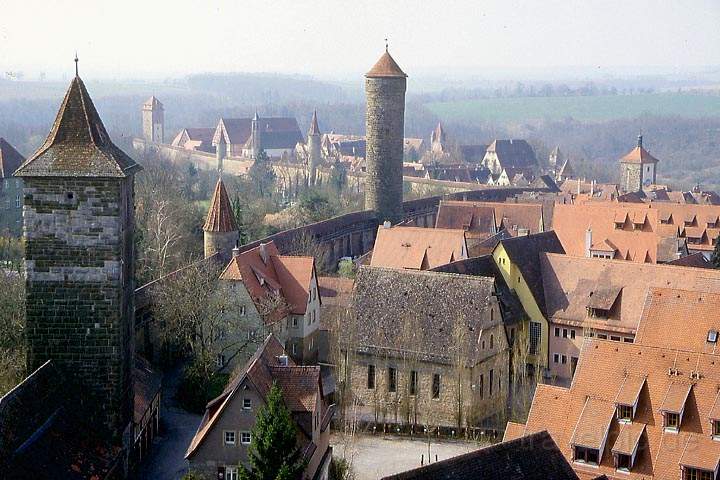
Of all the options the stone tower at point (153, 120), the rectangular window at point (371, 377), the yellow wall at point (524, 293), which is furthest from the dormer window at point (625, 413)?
the stone tower at point (153, 120)

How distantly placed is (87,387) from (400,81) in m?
43.0

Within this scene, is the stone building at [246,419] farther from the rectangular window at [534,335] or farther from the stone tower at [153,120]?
the stone tower at [153,120]

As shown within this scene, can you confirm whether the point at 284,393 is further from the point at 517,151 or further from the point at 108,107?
the point at 108,107

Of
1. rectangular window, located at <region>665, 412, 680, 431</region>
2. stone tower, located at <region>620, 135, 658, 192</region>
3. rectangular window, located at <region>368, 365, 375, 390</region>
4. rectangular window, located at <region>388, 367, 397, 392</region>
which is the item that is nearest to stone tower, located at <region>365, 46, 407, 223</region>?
rectangular window, located at <region>368, 365, 375, 390</region>

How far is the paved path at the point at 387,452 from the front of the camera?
31578mm

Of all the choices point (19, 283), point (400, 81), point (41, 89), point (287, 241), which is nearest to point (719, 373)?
point (19, 283)

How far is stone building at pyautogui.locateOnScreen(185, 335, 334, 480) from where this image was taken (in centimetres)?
2648

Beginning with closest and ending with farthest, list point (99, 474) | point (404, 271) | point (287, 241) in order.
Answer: point (99, 474) < point (404, 271) < point (287, 241)

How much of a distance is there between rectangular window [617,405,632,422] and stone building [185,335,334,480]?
23.1 ft

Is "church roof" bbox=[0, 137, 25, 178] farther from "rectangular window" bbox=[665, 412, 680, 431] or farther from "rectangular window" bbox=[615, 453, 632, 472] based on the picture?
"rectangular window" bbox=[665, 412, 680, 431]

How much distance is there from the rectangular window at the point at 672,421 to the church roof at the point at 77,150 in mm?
13138

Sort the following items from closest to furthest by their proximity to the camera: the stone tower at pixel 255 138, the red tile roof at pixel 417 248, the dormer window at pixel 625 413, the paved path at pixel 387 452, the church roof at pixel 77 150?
the church roof at pixel 77 150
the dormer window at pixel 625 413
the paved path at pixel 387 452
the red tile roof at pixel 417 248
the stone tower at pixel 255 138

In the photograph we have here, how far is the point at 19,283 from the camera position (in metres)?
35.0

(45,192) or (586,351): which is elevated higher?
(45,192)
